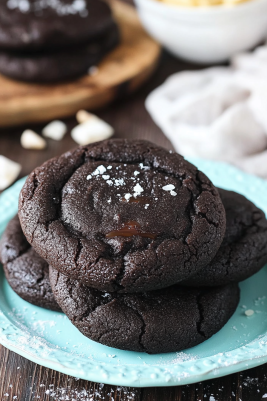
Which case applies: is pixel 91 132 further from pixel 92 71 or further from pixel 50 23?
pixel 50 23

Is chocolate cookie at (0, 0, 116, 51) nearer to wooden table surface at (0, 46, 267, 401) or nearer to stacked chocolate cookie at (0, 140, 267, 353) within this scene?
stacked chocolate cookie at (0, 140, 267, 353)

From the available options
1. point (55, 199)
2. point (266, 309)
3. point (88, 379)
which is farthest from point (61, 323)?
point (266, 309)

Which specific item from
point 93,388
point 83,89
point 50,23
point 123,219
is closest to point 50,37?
point 50,23

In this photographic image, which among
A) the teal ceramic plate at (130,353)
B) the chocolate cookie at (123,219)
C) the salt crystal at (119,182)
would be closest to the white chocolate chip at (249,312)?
the teal ceramic plate at (130,353)

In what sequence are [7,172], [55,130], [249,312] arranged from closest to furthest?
1. [249,312]
2. [7,172]
3. [55,130]

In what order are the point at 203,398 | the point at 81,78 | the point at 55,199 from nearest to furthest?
the point at 203,398 < the point at 55,199 < the point at 81,78

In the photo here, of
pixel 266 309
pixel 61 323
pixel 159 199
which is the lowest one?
pixel 266 309

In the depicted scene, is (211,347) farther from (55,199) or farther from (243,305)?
(55,199)

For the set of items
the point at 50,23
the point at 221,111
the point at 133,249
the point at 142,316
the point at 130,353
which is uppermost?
the point at 50,23
